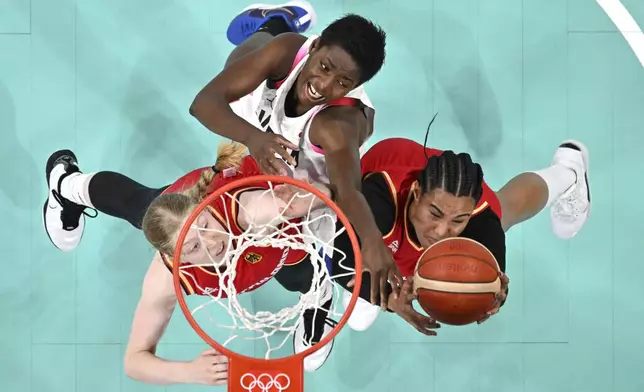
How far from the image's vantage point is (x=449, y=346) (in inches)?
118

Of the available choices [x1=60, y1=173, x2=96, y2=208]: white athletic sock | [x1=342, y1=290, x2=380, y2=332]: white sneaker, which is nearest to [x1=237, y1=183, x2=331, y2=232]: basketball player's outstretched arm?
[x1=342, y1=290, x2=380, y2=332]: white sneaker

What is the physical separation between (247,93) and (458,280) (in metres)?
0.88

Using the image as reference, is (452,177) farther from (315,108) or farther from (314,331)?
(314,331)

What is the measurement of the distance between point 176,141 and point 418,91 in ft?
3.55

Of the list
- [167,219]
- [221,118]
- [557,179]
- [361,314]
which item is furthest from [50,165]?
[557,179]

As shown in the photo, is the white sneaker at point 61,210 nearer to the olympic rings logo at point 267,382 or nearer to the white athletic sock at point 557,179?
the olympic rings logo at point 267,382

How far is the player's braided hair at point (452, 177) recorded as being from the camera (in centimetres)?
212

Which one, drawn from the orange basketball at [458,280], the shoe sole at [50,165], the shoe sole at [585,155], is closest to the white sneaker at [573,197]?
the shoe sole at [585,155]

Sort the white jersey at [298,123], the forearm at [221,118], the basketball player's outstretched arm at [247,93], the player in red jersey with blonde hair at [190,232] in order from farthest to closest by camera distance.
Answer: the white jersey at [298,123], the player in red jersey with blonde hair at [190,232], the forearm at [221,118], the basketball player's outstretched arm at [247,93]

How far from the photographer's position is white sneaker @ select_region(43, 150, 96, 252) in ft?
9.50

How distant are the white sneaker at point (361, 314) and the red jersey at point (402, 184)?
1.29 ft
